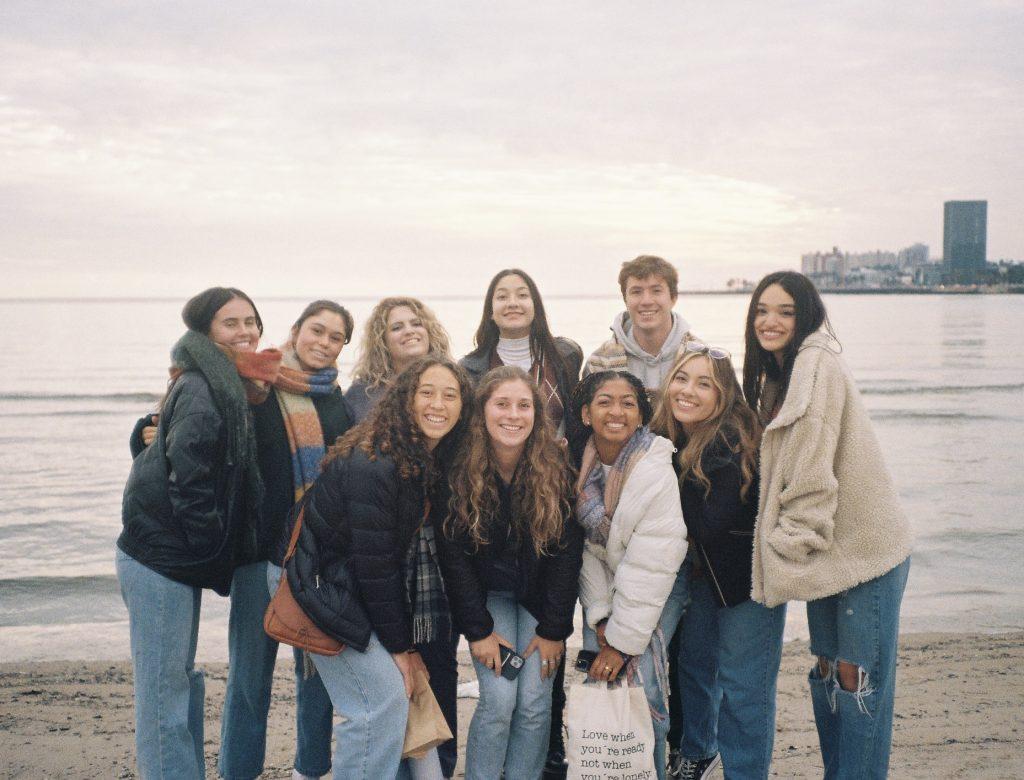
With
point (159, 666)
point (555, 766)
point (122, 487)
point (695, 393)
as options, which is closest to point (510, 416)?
point (695, 393)

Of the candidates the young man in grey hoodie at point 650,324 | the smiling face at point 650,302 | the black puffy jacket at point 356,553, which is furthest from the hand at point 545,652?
the smiling face at point 650,302

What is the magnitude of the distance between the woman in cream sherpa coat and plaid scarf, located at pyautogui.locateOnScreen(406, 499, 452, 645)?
56.2 inches

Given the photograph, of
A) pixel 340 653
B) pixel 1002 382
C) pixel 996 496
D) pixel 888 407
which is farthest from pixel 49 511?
pixel 1002 382

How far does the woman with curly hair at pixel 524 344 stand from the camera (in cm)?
454

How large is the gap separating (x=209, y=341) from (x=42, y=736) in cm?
304

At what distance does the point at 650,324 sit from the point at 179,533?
2.71 meters

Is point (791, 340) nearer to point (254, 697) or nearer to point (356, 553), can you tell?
point (356, 553)

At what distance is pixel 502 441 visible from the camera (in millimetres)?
3615

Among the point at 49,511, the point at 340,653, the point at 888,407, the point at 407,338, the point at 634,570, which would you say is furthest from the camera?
the point at 888,407

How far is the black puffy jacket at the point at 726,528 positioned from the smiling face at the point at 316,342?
79.4 inches

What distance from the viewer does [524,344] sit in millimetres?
4672

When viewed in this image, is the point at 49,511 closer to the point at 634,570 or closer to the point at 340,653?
the point at 340,653

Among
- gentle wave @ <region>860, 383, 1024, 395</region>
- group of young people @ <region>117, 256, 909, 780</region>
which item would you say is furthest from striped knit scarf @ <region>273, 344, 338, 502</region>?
gentle wave @ <region>860, 383, 1024, 395</region>

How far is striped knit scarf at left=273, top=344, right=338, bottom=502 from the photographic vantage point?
374 centimetres
